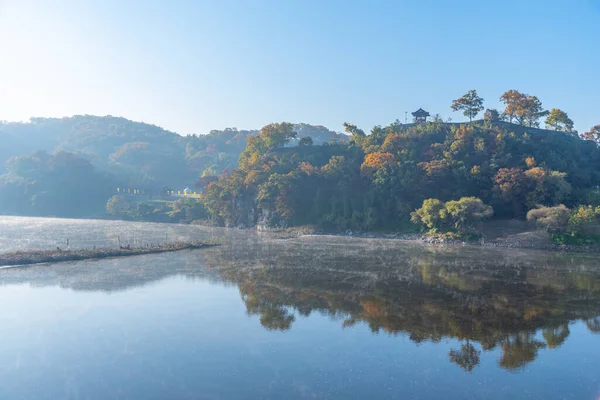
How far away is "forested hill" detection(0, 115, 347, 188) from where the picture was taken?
12862 cm

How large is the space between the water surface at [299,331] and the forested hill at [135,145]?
89.1 m

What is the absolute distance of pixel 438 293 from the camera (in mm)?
23484

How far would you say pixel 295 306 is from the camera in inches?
824

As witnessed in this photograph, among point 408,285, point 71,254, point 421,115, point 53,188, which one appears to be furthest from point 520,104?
point 53,188

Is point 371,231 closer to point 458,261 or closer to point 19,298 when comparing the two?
point 458,261

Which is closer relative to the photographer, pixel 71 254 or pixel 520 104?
pixel 71 254

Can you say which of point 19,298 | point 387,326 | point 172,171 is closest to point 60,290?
point 19,298

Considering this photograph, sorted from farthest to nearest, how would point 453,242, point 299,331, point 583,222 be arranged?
point 453,242 < point 583,222 < point 299,331

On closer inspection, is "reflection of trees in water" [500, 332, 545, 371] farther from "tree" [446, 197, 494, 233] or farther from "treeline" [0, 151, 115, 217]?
"treeline" [0, 151, 115, 217]

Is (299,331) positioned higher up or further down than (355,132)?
further down

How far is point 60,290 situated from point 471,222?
3996 cm

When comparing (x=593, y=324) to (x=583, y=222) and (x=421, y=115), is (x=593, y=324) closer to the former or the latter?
(x=583, y=222)

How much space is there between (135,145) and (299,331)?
138423mm

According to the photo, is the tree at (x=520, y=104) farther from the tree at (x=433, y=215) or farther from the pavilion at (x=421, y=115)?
the tree at (x=433, y=215)
